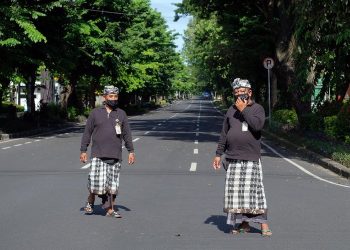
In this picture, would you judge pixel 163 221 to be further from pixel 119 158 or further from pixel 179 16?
pixel 179 16

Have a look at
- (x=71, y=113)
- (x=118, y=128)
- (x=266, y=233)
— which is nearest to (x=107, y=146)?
(x=118, y=128)

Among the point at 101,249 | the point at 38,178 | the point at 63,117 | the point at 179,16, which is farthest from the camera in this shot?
the point at 63,117

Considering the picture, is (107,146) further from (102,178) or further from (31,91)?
(31,91)

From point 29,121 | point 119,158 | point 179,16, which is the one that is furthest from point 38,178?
point 29,121

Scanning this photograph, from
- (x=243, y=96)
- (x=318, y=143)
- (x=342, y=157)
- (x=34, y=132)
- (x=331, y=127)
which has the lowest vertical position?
(x=34, y=132)

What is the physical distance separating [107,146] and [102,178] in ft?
1.40

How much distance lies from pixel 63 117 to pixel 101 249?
37.6 m

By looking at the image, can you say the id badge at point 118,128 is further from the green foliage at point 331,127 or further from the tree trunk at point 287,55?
the tree trunk at point 287,55

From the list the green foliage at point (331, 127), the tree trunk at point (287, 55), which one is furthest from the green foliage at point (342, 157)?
the tree trunk at point (287, 55)

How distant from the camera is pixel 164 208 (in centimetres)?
891

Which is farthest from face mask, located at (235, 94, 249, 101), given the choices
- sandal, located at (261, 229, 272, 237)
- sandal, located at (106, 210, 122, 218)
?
sandal, located at (106, 210, 122, 218)

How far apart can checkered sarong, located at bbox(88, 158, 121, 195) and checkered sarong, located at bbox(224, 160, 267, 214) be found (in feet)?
5.81

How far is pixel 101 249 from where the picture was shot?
624 centimetres

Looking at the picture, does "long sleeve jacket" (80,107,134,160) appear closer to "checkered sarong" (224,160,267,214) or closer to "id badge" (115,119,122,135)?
"id badge" (115,119,122,135)
